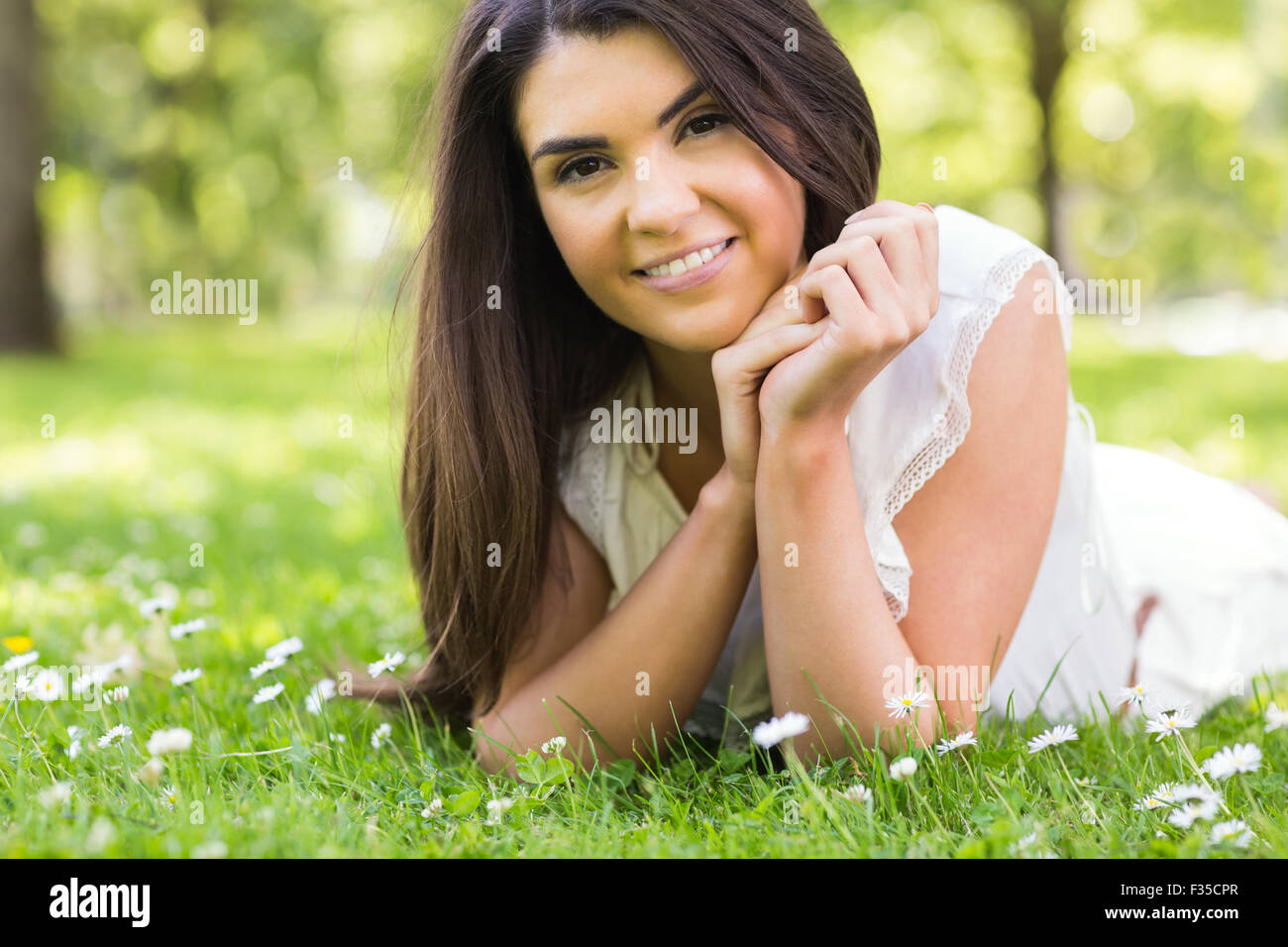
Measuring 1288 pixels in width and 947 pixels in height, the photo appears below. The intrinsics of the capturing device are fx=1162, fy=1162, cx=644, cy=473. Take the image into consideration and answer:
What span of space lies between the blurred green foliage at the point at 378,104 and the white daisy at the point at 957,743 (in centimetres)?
1335

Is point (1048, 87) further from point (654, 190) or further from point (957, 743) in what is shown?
point (957, 743)

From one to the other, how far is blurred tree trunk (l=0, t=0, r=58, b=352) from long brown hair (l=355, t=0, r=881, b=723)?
13.1 m

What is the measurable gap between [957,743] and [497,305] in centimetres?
131

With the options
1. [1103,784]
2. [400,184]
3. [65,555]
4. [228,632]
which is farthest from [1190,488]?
[65,555]

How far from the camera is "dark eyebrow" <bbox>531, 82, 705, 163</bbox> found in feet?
7.06

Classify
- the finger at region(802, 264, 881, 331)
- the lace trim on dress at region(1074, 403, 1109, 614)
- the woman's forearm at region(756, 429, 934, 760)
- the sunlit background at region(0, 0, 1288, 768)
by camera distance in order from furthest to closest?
the sunlit background at region(0, 0, 1288, 768)
the lace trim on dress at region(1074, 403, 1109, 614)
the woman's forearm at region(756, 429, 934, 760)
the finger at region(802, 264, 881, 331)

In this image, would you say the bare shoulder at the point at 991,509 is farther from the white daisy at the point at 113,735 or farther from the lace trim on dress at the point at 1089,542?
the white daisy at the point at 113,735

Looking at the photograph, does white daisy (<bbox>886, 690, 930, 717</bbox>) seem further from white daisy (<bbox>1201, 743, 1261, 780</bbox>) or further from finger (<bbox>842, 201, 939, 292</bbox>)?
finger (<bbox>842, 201, 939, 292</bbox>)

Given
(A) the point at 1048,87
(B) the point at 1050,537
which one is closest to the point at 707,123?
(B) the point at 1050,537

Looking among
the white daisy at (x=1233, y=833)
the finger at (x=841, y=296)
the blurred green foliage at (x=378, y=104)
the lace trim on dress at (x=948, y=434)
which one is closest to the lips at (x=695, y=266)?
the finger at (x=841, y=296)

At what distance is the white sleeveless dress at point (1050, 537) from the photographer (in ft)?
7.73

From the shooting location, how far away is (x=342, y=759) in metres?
2.23

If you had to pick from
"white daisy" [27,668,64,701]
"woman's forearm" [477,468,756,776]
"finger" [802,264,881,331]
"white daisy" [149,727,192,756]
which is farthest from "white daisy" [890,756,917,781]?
"white daisy" [27,668,64,701]

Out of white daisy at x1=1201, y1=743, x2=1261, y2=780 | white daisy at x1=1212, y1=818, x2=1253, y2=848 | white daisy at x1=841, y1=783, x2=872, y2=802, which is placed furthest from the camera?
white daisy at x1=841, y1=783, x2=872, y2=802
